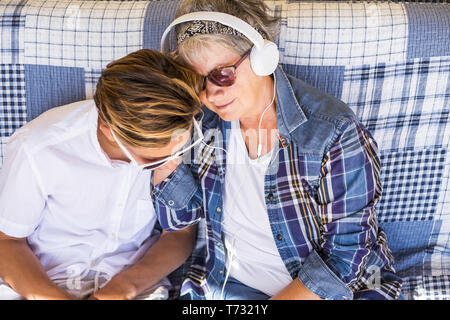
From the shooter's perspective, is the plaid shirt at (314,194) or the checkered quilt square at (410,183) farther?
the checkered quilt square at (410,183)

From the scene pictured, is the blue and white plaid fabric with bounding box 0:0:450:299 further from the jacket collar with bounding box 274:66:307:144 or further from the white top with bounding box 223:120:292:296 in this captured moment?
the white top with bounding box 223:120:292:296

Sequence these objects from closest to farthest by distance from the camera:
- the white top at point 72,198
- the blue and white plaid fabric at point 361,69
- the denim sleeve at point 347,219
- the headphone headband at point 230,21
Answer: the headphone headband at point 230,21 → the denim sleeve at point 347,219 → the white top at point 72,198 → the blue and white plaid fabric at point 361,69

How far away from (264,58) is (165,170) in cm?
44

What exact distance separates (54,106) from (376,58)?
104cm

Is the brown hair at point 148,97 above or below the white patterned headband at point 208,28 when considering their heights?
below

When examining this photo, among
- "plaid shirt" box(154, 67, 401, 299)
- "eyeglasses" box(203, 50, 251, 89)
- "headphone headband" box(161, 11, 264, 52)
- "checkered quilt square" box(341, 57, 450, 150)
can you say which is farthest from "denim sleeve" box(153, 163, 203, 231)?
"checkered quilt square" box(341, 57, 450, 150)

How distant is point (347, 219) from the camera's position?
1.15m

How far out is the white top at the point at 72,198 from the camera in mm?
1219

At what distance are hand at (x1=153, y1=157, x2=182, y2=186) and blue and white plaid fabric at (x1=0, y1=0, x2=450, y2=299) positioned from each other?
404 mm

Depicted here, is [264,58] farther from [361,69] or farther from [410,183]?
[410,183]

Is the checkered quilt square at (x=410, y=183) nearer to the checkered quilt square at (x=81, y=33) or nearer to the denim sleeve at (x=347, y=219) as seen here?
the denim sleeve at (x=347, y=219)

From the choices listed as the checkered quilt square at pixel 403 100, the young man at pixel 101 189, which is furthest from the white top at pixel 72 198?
the checkered quilt square at pixel 403 100

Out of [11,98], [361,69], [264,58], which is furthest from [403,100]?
[11,98]

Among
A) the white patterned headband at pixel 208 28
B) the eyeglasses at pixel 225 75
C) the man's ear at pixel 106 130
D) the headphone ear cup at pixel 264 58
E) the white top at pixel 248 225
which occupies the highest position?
the white patterned headband at pixel 208 28
